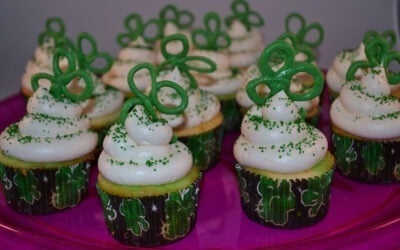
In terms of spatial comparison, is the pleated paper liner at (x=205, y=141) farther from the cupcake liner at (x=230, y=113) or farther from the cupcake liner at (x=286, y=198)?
the cupcake liner at (x=286, y=198)

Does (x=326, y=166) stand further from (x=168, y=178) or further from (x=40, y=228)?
(x=40, y=228)

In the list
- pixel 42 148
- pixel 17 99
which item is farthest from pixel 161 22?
pixel 42 148

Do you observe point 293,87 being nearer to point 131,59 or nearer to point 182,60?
point 182,60

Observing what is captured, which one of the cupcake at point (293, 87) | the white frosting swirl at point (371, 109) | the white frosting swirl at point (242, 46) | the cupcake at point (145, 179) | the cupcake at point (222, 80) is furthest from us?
the white frosting swirl at point (242, 46)

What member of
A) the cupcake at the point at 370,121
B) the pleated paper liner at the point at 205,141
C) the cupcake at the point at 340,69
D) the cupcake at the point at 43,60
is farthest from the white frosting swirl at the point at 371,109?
the cupcake at the point at 43,60

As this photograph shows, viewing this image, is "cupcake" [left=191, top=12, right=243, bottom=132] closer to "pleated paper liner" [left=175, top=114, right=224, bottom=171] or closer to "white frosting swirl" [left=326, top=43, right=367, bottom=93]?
"pleated paper liner" [left=175, top=114, right=224, bottom=171]

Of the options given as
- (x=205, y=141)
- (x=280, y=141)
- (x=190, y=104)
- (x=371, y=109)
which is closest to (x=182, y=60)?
(x=190, y=104)
